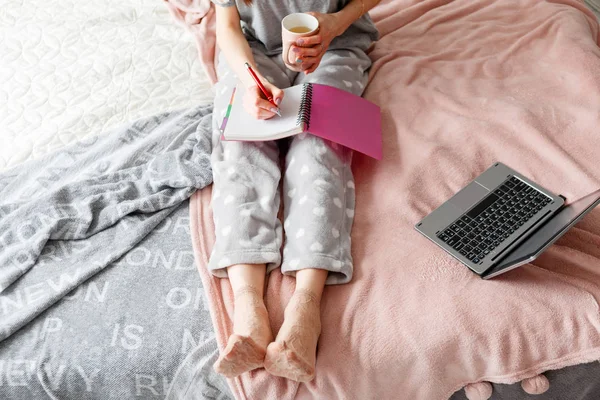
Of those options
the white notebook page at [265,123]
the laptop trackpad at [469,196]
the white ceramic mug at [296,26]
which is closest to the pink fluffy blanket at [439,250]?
the laptop trackpad at [469,196]

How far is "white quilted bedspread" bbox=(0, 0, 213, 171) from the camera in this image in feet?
4.60

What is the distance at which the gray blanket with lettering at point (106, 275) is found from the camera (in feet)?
3.39

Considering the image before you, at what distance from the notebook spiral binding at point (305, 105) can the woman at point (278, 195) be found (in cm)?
4

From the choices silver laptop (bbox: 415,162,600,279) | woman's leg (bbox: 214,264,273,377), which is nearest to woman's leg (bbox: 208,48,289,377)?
woman's leg (bbox: 214,264,273,377)

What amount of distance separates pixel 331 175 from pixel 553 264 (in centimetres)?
43

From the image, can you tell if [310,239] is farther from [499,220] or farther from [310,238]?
[499,220]

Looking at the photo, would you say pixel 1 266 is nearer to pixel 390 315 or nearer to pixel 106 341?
pixel 106 341

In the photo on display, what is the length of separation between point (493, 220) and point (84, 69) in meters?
1.04

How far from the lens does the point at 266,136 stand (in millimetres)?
1190

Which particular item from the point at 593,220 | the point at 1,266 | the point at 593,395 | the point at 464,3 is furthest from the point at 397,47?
the point at 1,266

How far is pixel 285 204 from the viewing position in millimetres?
1188

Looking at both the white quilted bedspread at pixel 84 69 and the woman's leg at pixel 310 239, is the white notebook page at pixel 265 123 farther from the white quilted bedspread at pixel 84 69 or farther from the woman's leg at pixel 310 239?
the white quilted bedspread at pixel 84 69

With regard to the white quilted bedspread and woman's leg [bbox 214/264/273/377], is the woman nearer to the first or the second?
woman's leg [bbox 214/264/273/377]

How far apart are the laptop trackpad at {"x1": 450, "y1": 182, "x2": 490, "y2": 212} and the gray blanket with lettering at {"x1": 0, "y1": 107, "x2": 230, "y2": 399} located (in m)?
0.50
